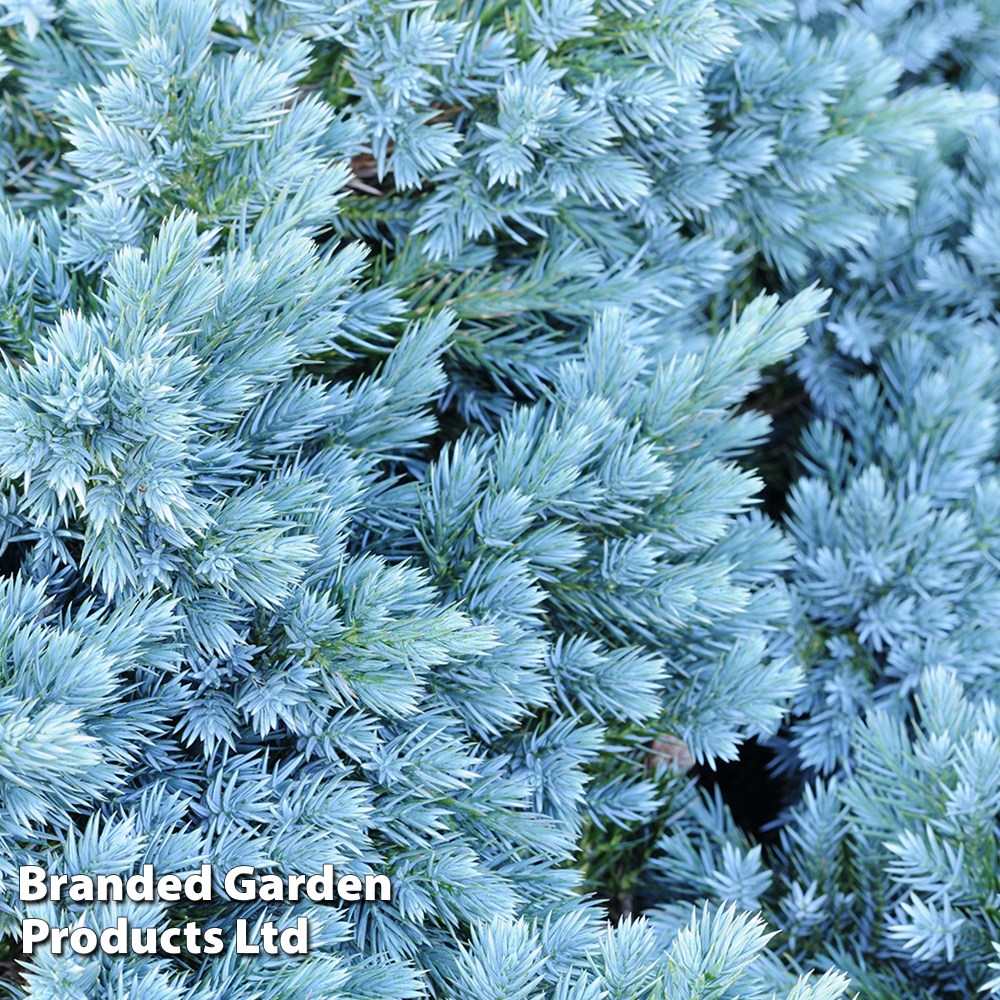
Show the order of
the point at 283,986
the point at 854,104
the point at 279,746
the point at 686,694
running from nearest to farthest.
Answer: the point at 283,986, the point at 279,746, the point at 686,694, the point at 854,104

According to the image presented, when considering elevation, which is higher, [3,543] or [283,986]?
[3,543]

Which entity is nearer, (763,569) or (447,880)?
(447,880)

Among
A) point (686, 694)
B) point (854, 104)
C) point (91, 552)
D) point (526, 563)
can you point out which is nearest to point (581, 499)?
point (526, 563)

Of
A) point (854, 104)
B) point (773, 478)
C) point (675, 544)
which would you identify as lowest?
point (773, 478)

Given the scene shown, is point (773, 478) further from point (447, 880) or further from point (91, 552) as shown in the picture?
point (91, 552)

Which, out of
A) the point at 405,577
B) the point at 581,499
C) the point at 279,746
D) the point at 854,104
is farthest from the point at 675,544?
the point at 854,104

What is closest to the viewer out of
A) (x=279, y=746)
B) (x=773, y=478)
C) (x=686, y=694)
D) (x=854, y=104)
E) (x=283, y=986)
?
(x=283, y=986)
